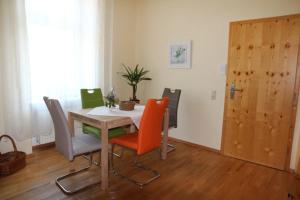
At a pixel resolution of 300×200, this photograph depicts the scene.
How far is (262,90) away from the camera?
2.90 m

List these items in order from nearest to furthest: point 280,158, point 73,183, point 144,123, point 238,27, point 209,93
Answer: point 144,123 < point 73,183 < point 280,158 < point 238,27 < point 209,93

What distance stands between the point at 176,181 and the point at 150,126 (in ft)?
2.52

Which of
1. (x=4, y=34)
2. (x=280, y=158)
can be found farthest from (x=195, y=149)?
(x=4, y=34)

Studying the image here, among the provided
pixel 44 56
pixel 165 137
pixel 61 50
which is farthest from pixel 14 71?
pixel 165 137

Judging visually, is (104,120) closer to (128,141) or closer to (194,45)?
(128,141)

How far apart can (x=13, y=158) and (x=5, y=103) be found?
678mm

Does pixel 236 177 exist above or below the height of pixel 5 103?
below

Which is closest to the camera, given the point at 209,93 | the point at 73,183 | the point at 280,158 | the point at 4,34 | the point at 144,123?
the point at 144,123

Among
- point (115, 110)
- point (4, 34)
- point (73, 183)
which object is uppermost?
point (4, 34)

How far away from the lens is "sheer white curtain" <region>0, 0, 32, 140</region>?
2568mm

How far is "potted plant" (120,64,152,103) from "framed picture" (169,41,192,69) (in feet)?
2.01

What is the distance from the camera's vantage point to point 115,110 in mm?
2668

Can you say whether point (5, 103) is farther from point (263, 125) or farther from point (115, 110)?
point (263, 125)

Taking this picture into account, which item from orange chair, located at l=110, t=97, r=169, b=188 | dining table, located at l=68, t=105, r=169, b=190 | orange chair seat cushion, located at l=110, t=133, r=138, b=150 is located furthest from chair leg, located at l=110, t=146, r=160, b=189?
orange chair seat cushion, located at l=110, t=133, r=138, b=150
